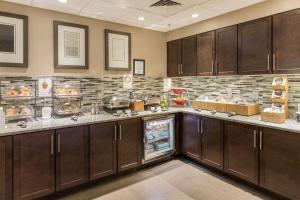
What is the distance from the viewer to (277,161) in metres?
2.37

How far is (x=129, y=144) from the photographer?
310 centimetres

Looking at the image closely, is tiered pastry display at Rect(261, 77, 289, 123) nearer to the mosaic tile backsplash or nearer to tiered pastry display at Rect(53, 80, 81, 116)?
the mosaic tile backsplash

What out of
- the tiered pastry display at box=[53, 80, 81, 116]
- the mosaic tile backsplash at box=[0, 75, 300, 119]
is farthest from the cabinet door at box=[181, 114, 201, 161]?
the tiered pastry display at box=[53, 80, 81, 116]

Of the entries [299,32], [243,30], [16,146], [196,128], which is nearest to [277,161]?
[196,128]

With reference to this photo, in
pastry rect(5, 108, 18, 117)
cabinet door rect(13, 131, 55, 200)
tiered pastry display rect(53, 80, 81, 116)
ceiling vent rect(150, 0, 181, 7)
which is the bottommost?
cabinet door rect(13, 131, 55, 200)

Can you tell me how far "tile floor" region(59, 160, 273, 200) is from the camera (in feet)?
8.36

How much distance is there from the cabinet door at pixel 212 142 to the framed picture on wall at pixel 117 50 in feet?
5.71

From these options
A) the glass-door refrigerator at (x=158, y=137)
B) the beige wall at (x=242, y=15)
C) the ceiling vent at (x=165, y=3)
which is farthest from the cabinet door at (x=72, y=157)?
the beige wall at (x=242, y=15)

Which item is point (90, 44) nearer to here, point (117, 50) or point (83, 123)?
point (117, 50)

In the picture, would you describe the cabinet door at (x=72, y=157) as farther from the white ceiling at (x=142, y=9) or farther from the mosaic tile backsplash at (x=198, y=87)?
the white ceiling at (x=142, y=9)

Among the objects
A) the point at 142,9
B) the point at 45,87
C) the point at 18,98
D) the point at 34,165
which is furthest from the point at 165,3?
the point at 34,165

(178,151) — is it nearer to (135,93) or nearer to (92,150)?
(135,93)

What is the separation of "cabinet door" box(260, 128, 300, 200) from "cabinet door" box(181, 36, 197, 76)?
1.76m

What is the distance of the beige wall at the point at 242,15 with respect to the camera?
2626 mm
